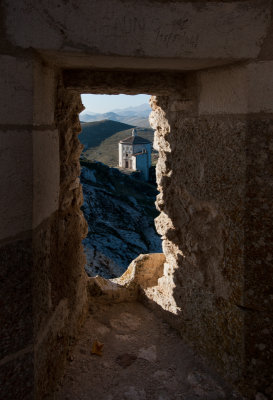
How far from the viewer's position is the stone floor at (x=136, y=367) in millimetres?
1810

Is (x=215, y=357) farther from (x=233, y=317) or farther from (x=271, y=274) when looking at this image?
(x=271, y=274)

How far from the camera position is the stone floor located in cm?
181

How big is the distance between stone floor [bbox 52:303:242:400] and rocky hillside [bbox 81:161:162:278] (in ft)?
32.5

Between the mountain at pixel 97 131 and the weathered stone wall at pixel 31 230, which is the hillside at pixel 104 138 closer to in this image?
the mountain at pixel 97 131

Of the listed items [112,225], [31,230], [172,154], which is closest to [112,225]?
[112,225]

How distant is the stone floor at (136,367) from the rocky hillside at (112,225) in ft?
32.5

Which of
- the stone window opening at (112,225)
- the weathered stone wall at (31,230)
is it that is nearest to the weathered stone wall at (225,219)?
the weathered stone wall at (31,230)

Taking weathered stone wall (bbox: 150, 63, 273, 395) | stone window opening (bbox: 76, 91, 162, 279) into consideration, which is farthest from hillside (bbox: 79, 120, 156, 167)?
weathered stone wall (bbox: 150, 63, 273, 395)

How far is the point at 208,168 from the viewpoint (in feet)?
5.89

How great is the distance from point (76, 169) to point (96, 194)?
20.8 metres

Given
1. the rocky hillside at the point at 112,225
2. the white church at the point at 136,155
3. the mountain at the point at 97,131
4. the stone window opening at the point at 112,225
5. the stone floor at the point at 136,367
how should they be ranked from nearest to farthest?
the stone floor at the point at 136,367, the stone window opening at the point at 112,225, the rocky hillside at the point at 112,225, the white church at the point at 136,155, the mountain at the point at 97,131

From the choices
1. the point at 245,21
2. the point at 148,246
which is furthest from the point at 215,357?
the point at 148,246

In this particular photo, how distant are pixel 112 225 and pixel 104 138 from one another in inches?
1316

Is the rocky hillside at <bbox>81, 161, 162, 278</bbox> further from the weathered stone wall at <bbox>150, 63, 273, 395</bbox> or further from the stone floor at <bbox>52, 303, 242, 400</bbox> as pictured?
the weathered stone wall at <bbox>150, 63, 273, 395</bbox>
